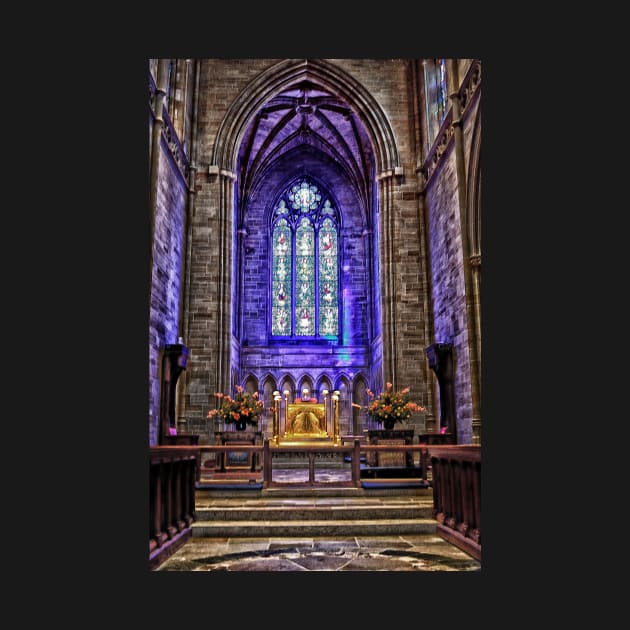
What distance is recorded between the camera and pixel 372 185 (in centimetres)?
1802

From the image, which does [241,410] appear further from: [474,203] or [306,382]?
[306,382]

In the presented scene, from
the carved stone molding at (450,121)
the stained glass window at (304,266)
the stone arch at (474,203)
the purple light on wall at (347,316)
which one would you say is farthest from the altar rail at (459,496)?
the stained glass window at (304,266)

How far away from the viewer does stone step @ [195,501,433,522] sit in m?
6.76

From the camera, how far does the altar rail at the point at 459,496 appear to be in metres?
5.44

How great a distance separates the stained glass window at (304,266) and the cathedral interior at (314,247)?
0.05 m

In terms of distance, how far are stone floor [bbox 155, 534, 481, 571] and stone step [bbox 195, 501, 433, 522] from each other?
1.84ft

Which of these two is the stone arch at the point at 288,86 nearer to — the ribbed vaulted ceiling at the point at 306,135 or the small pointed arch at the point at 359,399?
the ribbed vaulted ceiling at the point at 306,135

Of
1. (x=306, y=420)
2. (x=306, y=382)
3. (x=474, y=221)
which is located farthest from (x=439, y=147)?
(x=306, y=382)

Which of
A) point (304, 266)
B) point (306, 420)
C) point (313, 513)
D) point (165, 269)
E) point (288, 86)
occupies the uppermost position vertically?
point (288, 86)

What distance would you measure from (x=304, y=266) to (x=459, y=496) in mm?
13466

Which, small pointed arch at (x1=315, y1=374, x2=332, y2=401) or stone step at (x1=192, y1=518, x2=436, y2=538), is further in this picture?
small pointed arch at (x1=315, y1=374, x2=332, y2=401)

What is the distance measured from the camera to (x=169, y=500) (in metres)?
5.64

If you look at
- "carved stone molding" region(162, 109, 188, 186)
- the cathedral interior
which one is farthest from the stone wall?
"carved stone molding" region(162, 109, 188, 186)

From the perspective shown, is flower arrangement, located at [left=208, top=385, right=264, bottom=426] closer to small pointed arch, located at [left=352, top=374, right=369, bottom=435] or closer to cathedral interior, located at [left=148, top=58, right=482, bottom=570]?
cathedral interior, located at [left=148, top=58, right=482, bottom=570]
